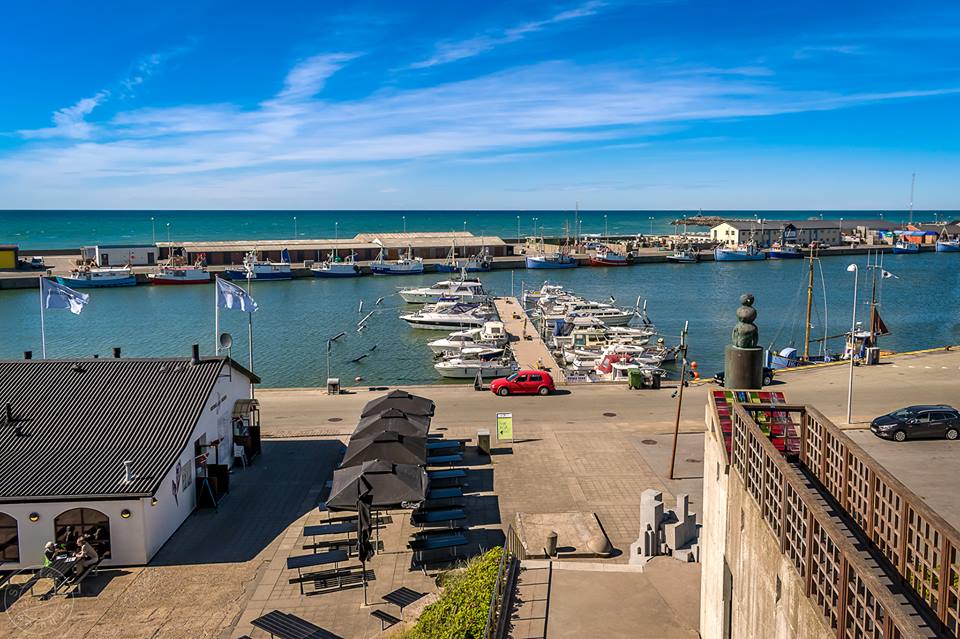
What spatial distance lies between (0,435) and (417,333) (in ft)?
135

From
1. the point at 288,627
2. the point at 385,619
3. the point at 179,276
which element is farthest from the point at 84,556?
the point at 179,276

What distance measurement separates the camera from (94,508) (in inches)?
689

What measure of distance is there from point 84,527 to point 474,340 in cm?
3298

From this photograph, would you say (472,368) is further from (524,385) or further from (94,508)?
(94,508)

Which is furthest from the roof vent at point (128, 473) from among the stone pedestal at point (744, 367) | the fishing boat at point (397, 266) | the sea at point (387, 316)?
→ the fishing boat at point (397, 266)

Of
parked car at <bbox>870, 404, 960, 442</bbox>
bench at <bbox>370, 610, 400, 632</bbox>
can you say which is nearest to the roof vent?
bench at <bbox>370, 610, 400, 632</bbox>

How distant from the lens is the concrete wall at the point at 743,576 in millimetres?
7379

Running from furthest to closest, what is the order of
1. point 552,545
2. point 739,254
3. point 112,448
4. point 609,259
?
1. point 739,254
2. point 609,259
3. point 112,448
4. point 552,545

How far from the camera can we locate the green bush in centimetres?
1152

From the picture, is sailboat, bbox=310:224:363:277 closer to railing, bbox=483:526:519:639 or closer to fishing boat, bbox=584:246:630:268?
fishing boat, bbox=584:246:630:268

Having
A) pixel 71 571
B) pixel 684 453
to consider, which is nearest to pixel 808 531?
pixel 71 571

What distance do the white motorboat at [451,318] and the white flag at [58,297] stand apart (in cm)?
3329

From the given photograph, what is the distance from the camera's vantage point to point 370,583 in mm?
16453

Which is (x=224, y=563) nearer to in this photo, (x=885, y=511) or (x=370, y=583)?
(x=370, y=583)
